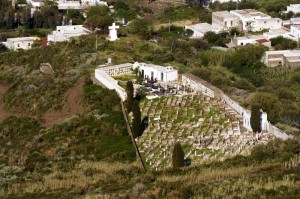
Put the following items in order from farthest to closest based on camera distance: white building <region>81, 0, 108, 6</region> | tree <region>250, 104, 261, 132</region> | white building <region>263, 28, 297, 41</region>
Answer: white building <region>81, 0, 108, 6</region> < white building <region>263, 28, 297, 41</region> < tree <region>250, 104, 261, 132</region>

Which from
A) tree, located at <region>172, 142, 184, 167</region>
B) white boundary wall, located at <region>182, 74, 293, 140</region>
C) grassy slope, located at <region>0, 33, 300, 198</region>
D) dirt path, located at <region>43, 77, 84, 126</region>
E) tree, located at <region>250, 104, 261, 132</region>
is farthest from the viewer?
dirt path, located at <region>43, 77, 84, 126</region>

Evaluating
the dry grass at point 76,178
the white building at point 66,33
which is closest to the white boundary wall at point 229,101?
the dry grass at point 76,178

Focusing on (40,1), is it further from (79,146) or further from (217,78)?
Answer: (79,146)

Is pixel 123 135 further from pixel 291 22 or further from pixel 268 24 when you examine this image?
pixel 291 22

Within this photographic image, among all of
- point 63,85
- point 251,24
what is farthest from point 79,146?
point 251,24

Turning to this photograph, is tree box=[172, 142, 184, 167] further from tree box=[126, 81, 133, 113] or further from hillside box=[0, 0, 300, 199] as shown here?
tree box=[126, 81, 133, 113]

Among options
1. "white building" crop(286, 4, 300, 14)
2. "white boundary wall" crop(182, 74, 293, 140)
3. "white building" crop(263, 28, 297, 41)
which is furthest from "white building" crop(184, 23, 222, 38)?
→ "white boundary wall" crop(182, 74, 293, 140)
